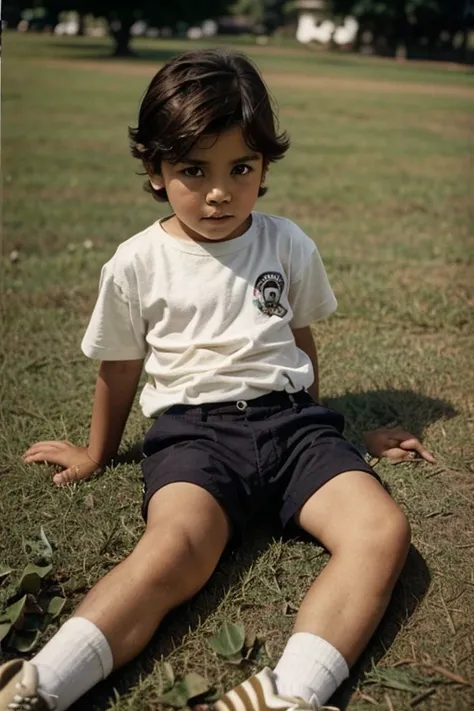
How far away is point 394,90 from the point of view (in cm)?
1777

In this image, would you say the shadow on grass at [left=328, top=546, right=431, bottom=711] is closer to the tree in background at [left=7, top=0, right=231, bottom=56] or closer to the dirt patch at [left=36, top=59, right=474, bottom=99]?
the dirt patch at [left=36, top=59, right=474, bottom=99]

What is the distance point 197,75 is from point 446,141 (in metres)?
8.45

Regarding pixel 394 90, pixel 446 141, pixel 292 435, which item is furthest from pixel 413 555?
pixel 394 90

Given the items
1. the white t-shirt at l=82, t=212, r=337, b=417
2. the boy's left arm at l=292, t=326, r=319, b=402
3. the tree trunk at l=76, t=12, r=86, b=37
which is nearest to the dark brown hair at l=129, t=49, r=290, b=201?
→ the white t-shirt at l=82, t=212, r=337, b=417

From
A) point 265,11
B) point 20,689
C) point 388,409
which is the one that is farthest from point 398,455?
point 265,11

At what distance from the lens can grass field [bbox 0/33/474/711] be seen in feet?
5.60

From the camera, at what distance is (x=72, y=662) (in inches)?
59.9

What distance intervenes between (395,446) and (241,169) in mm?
906

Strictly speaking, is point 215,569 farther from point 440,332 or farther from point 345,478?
point 440,332

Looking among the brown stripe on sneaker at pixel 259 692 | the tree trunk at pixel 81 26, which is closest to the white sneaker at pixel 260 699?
the brown stripe on sneaker at pixel 259 692

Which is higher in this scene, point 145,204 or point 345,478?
point 345,478

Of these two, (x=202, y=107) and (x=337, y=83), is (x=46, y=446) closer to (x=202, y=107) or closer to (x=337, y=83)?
(x=202, y=107)

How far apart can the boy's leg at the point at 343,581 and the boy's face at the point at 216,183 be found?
674 mm

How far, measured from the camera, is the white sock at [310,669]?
152 cm
